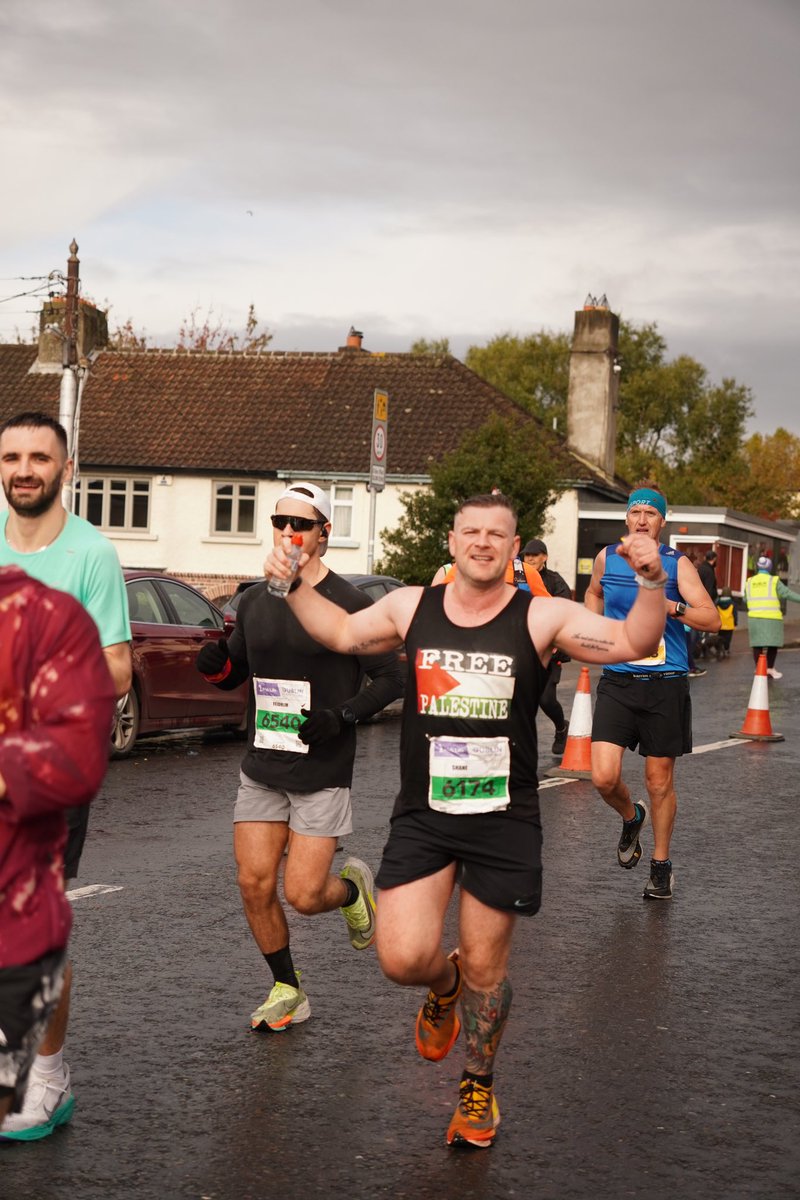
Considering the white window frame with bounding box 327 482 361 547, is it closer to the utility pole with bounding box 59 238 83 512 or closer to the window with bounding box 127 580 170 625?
the utility pole with bounding box 59 238 83 512

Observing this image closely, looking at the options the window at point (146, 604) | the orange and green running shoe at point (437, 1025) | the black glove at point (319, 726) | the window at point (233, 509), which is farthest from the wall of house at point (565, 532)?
the orange and green running shoe at point (437, 1025)

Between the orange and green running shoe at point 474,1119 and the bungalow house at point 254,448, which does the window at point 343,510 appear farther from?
the orange and green running shoe at point 474,1119

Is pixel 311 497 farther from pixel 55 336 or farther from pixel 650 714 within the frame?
pixel 55 336

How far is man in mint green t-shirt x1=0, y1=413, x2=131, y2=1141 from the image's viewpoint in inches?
188

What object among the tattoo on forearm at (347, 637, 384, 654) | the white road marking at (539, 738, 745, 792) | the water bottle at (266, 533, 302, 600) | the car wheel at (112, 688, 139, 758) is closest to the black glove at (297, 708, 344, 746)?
the tattoo on forearm at (347, 637, 384, 654)

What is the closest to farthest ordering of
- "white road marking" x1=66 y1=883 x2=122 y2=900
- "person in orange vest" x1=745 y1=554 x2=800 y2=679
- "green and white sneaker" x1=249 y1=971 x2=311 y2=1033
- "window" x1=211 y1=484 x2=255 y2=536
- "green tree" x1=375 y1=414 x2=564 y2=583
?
"green and white sneaker" x1=249 y1=971 x2=311 y2=1033, "white road marking" x1=66 y1=883 x2=122 y2=900, "person in orange vest" x1=745 y1=554 x2=800 y2=679, "green tree" x1=375 y1=414 x2=564 y2=583, "window" x1=211 y1=484 x2=255 y2=536

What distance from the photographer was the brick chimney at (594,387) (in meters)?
48.8

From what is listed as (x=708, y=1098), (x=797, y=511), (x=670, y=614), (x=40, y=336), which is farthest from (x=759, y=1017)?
(x=797, y=511)

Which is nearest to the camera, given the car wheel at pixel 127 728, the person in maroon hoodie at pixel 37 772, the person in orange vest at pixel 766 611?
the person in maroon hoodie at pixel 37 772

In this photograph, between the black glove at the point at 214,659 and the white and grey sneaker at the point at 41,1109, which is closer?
the white and grey sneaker at the point at 41,1109

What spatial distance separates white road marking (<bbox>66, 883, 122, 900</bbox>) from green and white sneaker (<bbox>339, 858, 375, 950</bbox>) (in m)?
2.11

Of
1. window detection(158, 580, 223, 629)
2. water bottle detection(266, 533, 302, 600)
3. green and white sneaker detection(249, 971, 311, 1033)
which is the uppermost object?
water bottle detection(266, 533, 302, 600)

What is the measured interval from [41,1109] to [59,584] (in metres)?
1.51

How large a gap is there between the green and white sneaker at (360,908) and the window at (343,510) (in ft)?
123
